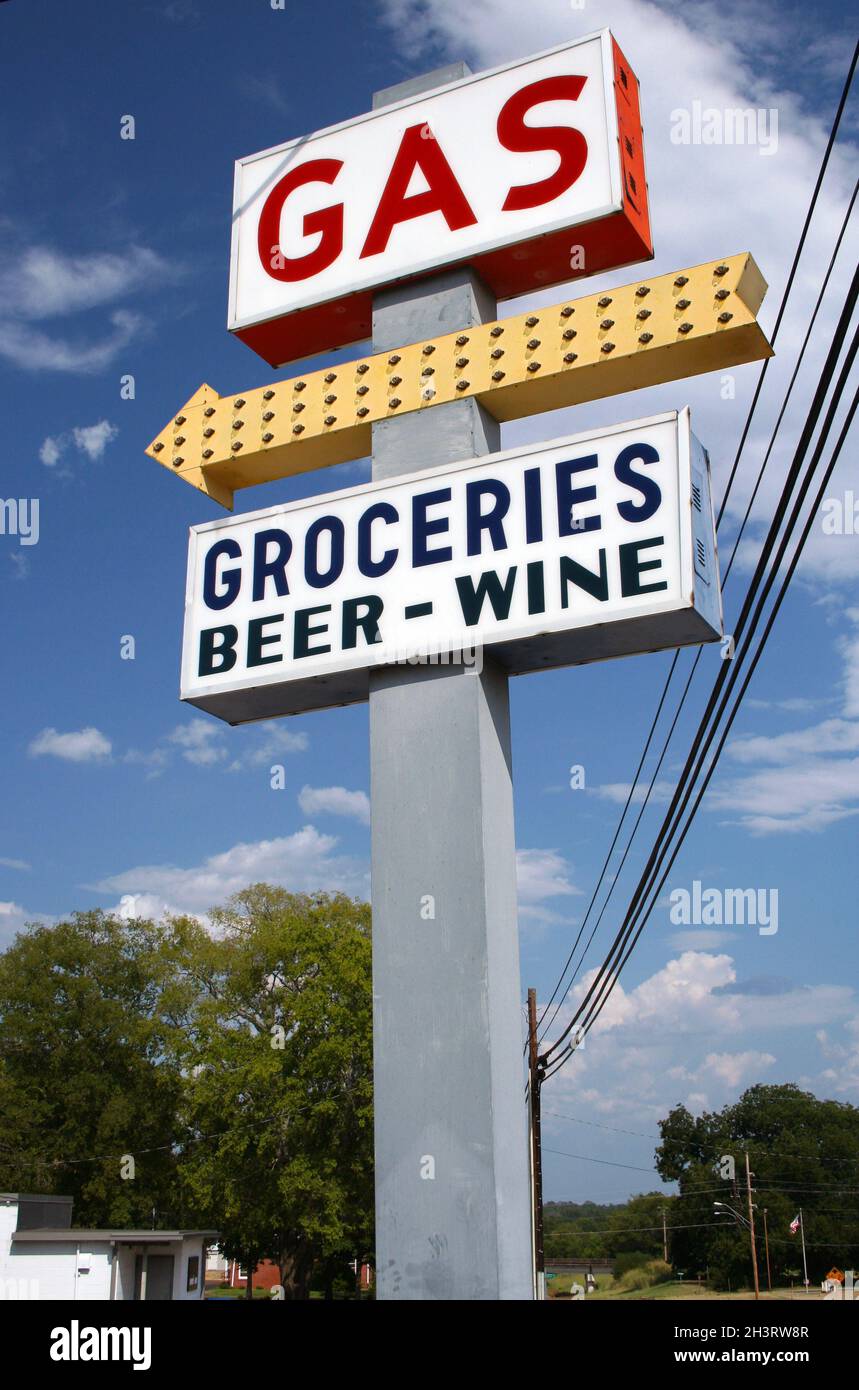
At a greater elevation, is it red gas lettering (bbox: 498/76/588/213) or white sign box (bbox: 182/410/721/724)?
red gas lettering (bbox: 498/76/588/213)

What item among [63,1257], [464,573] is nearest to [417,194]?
[464,573]

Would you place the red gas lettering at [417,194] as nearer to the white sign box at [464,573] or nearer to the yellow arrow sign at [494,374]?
the yellow arrow sign at [494,374]

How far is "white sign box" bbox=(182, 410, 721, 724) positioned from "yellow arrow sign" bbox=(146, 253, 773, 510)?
1.64ft

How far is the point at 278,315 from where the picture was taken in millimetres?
8266

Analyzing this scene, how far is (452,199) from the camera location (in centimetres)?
779

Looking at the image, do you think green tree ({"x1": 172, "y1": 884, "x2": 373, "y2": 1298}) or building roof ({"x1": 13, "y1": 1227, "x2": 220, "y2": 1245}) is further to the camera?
green tree ({"x1": 172, "y1": 884, "x2": 373, "y2": 1298})

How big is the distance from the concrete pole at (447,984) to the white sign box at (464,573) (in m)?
0.28

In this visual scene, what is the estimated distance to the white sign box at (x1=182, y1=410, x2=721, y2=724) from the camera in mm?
6352

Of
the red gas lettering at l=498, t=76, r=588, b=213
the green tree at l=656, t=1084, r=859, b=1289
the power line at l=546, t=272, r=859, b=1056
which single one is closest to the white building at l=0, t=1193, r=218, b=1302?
the power line at l=546, t=272, r=859, b=1056

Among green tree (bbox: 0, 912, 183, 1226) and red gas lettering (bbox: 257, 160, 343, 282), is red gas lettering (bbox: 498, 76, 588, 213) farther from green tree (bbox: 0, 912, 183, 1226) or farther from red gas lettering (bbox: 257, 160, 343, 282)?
green tree (bbox: 0, 912, 183, 1226)

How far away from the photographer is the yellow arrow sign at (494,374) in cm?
672

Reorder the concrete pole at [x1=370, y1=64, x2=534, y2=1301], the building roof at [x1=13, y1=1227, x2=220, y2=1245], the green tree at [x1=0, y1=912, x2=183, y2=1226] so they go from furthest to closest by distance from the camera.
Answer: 1. the green tree at [x1=0, y1=912, x2=183, y2=1226]
2. the building roof at [x1=13, y1=1227, x2=220, y2=1245]
3. the concrete pole at [x1=370, y1=64, x2=534, y2=1301]

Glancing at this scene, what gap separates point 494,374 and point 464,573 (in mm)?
1250
